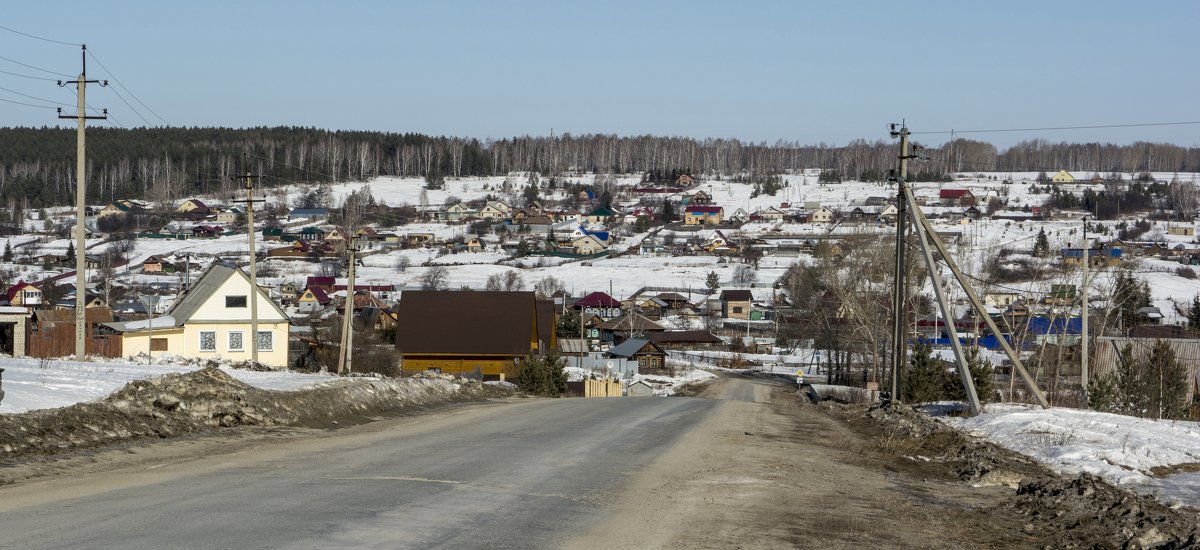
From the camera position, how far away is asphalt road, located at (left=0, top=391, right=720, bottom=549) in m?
8.20

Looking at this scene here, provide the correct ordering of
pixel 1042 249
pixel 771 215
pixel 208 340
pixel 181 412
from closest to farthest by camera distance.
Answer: pixel 181 412 < pixel 1042 249 < pixel 208 340 < pixel 771 215

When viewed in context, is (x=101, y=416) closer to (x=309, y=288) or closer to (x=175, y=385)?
(x=175, y=385)

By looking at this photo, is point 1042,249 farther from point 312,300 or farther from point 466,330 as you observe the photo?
point 312,300

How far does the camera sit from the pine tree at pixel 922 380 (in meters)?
31.2

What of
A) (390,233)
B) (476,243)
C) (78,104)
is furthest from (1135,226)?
(78,104)

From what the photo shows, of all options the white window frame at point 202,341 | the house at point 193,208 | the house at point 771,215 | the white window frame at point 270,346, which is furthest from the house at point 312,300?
the house at point 771,215

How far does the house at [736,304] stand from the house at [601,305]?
1110 centimetres

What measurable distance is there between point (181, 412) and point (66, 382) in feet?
8.53

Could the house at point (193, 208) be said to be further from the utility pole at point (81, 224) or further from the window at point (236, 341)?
the utility pole at point (81, 224)

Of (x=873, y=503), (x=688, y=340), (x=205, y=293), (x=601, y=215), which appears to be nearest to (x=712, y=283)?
(x=688, y=340)

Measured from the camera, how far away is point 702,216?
179875mm

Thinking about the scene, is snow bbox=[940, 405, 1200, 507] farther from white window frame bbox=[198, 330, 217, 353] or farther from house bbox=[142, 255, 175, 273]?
house bbox=[142, 255, 175, 273]

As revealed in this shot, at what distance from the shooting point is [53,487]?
1059cm

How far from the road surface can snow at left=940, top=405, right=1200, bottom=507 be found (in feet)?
8.50
